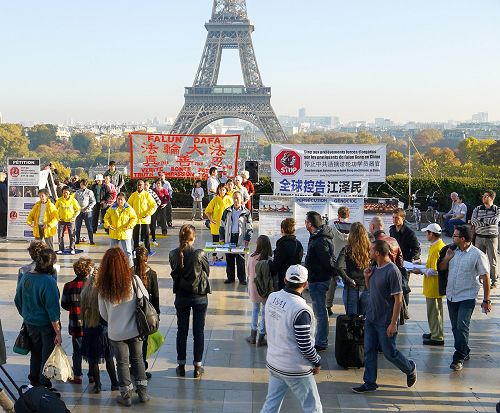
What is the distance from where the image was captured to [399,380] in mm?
7457

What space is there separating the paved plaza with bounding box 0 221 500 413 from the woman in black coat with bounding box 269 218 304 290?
38.5 inches

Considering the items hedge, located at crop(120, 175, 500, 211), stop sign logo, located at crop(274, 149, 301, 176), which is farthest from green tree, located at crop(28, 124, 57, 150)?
stop sign logo, located at crop(274, 149, 301, 176)

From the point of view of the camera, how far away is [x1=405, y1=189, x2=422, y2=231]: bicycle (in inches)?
747

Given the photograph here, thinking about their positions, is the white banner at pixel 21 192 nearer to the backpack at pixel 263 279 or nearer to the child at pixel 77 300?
the backpack at pixel 263 279

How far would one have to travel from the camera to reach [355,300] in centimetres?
827

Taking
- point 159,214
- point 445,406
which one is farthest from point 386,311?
point 159,214

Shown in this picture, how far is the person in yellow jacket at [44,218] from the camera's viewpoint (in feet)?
42.7

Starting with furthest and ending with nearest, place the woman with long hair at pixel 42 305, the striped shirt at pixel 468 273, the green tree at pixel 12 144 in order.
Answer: the green tree at pixel 12 144 → the striped shirt at pixel 468 273 → the woman with long hair at pixel 42 305

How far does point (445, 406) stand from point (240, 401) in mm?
1808

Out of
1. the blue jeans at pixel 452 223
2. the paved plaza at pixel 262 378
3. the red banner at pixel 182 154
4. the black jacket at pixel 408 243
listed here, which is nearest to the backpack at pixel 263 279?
the paved plaza at pixel 262 378

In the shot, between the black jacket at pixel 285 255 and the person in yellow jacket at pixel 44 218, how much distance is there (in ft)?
20.3

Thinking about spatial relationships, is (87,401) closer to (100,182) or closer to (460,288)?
(460,288)

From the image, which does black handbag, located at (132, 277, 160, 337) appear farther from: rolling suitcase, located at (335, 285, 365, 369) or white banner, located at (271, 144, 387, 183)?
white banner, located at (271, 144, 387, 183)

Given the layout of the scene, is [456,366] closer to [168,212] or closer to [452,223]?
[452,223]
